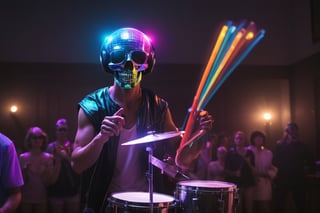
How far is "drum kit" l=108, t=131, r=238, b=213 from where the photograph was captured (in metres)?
1.86

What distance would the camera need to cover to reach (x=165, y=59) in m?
7.79

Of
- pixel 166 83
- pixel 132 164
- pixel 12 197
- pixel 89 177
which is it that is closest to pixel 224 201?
pixel 132 164

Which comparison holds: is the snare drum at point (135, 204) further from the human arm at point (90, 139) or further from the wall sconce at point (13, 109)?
the wall sconce at point (13, 109)

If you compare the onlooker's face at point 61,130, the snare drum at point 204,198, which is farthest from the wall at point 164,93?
the snare drum at point 204,198

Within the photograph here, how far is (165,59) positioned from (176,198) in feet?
19.1

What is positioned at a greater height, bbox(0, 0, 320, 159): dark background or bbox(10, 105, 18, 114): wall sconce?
bbox(0, 0, 320, 159): dark background

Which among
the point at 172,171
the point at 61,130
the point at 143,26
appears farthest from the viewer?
the point at 143,26

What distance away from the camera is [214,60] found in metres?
1.95

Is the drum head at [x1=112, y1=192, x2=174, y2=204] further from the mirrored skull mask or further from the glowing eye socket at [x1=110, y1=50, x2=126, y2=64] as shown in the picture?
the glowing eye socket at [x1=110, y1=50, x2=126, y2=64]

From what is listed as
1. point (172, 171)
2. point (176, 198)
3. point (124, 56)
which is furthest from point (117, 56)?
point (176, 198)

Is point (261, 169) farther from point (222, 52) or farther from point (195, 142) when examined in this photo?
point (222, 52)

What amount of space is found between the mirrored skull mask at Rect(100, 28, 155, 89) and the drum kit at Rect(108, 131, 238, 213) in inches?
12.8

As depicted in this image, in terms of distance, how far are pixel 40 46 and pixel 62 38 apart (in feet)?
1.41

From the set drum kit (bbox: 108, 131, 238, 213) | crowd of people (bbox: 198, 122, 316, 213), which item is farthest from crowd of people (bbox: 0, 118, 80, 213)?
drum kit (bbox: 108, 131, 238, 213)
